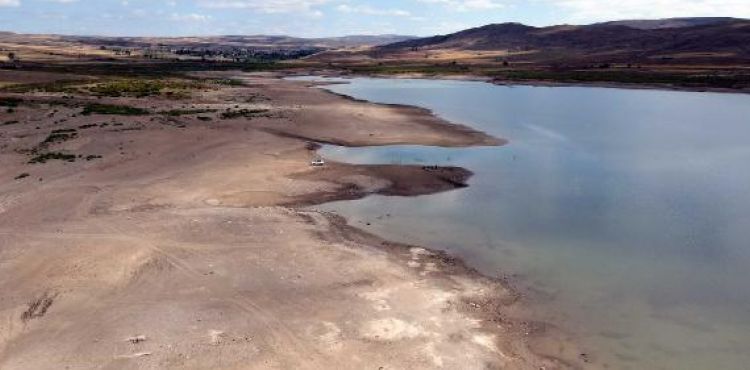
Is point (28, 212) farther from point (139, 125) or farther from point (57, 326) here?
point (139, 125)

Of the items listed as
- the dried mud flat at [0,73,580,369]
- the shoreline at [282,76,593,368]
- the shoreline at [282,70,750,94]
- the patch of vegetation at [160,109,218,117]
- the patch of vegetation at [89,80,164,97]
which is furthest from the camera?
the shoreline at [282,70,750,94]

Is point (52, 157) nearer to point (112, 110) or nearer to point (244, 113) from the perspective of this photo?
point (112, 110)

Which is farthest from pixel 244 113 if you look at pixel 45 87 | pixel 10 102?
pixel 45 87

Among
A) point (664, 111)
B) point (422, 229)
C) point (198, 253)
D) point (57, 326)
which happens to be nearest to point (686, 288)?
point (422, 229)

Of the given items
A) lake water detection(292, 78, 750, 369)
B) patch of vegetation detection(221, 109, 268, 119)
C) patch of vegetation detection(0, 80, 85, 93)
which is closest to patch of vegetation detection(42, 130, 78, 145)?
patch of vegetation detection(221, 109, 268, 119)

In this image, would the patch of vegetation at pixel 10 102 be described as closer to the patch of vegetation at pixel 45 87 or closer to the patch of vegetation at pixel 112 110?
the patch of vegetation at pixel 112 110

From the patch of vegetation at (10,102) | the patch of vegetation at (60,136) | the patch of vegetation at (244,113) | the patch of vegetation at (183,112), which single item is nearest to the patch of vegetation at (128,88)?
the patch of vegetation at (10,102)

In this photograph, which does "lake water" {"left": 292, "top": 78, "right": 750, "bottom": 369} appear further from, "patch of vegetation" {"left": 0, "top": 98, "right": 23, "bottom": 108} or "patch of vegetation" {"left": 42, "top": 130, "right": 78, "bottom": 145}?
"patch of vegetation" {"left": 0, "top": 98, "right": 23, "bottom": 108}
